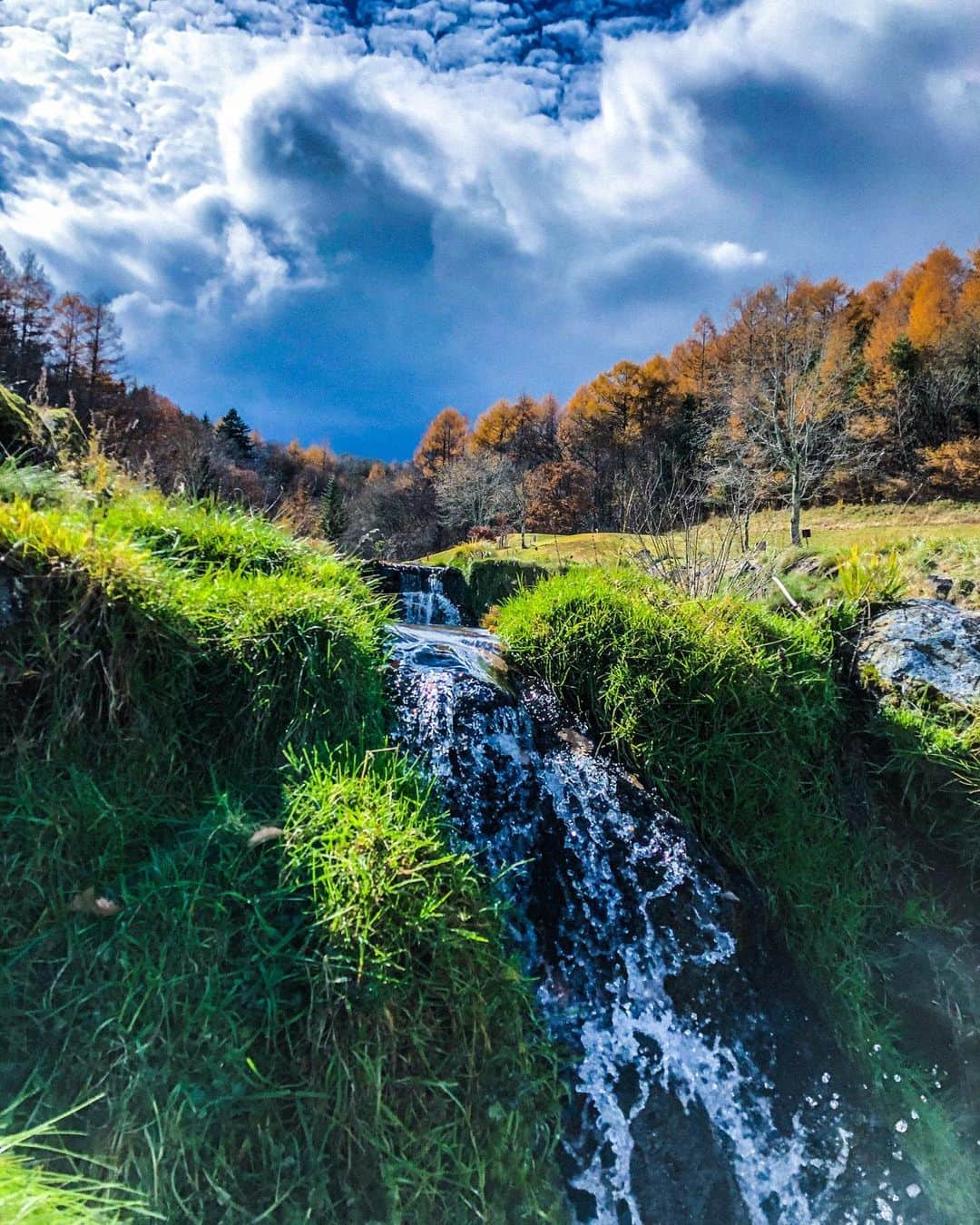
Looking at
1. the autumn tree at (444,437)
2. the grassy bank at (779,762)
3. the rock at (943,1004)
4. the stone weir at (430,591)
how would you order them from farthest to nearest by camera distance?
the autumn tree at (444,437)
the stone weir at (430,591)
the grassy bank at (779,762)
the rock at (943,1004)

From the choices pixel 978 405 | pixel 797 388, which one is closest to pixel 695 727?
pixel 797 388

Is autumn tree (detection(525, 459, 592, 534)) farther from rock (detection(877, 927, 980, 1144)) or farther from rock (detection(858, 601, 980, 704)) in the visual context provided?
rock (detection(877, 927, 980, 1144))

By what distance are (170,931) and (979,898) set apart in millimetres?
4082

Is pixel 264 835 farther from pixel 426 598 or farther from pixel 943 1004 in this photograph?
pixel 426 598

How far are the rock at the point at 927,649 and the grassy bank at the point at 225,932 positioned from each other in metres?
3.36

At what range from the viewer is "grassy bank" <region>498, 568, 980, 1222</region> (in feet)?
9.70

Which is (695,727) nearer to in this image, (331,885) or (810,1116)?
(810,1116)

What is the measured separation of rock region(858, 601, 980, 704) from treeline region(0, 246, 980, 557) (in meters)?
11.4

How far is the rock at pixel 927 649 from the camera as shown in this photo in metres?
3.88

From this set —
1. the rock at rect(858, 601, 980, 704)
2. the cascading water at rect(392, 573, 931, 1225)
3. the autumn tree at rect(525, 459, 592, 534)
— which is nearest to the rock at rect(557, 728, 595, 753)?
the cascading water at rect(392, 573, 931, 1225)

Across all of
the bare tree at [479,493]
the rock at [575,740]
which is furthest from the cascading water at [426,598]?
the bare tree at [479,493]

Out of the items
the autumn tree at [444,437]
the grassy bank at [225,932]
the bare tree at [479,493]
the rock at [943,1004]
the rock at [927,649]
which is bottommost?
the rock at [943,1004]

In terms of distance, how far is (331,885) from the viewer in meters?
1.92

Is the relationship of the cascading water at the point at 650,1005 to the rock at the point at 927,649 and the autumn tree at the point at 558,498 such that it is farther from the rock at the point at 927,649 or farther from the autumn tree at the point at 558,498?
the autumn tree at the point at 558,498
